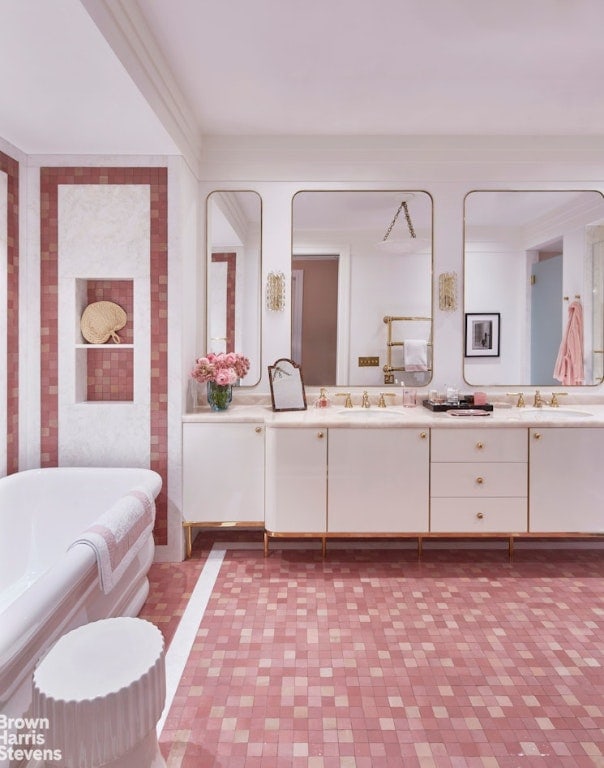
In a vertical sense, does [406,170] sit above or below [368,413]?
above

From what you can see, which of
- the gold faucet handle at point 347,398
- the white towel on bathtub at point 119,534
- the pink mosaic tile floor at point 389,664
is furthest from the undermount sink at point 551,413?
the white towel on bathtub at point 119,534

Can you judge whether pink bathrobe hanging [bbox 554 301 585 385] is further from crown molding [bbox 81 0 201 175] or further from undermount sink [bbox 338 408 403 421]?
crown molding [bbox 81 0 201 175]

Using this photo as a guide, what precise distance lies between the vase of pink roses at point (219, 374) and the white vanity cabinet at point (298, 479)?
414 mm

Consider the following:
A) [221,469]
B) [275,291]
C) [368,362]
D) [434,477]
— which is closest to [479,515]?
[434,477]

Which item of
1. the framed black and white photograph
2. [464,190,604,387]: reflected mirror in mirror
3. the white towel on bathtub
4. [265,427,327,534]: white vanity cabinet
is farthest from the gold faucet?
the white towel on bathtub

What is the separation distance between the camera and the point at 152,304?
2822mm

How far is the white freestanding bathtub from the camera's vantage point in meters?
1.71

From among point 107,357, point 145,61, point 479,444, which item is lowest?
point 479,444

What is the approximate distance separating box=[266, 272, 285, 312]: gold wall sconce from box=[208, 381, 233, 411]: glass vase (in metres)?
0.60

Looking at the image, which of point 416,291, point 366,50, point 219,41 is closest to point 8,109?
point 219,41

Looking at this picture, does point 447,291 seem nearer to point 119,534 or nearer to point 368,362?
point 368,362

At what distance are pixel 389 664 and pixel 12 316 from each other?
2.45m

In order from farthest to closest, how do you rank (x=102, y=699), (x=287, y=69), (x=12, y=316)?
1. (x=12, y=316)
2. (x=287, y=69)
3. (x=102, y=699)

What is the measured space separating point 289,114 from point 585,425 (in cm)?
234
